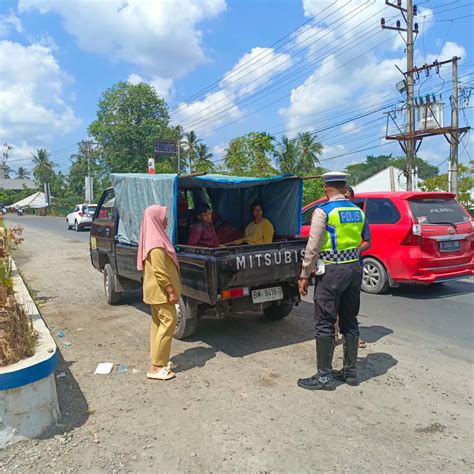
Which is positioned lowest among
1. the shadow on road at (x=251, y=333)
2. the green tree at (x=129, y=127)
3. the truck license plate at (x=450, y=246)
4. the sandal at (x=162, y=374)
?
the shadow on road at (x=251, y=333)

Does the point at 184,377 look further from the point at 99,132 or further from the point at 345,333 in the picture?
the point at 99,132

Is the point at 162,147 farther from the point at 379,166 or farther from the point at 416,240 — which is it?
the point at 379,166

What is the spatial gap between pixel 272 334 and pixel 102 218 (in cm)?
380

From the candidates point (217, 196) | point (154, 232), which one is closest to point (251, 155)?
point (217, 196)

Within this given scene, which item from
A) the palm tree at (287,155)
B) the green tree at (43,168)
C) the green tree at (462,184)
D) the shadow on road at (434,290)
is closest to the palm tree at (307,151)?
the palm tree at (287,155)

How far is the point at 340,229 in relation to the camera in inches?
162

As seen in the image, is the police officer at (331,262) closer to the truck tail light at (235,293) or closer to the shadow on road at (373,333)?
the truck tail light at (235,293)

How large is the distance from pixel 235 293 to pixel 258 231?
7.36 feet

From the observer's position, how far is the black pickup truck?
494cm

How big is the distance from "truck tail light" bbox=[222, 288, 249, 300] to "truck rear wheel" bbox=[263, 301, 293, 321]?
1240mm

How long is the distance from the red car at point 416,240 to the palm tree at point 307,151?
33653 millimetres

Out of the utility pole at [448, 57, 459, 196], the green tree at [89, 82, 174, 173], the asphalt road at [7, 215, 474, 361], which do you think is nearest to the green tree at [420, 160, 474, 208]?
the utility pole at [448, 57, 459, 196]

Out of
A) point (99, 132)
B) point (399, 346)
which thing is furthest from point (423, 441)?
point (99, 132)

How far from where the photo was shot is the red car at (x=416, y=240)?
7.35 m
